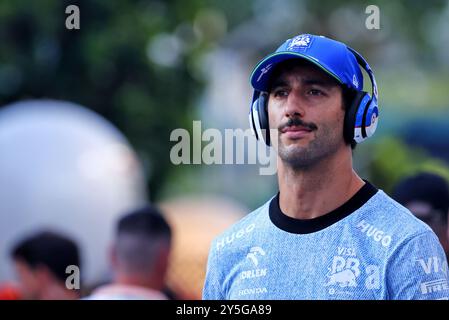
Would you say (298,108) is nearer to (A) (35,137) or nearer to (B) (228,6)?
(A) (35,137)

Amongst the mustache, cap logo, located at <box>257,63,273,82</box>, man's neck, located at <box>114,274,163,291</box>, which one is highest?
cap logo, located at <box>257,63,273,82</box>

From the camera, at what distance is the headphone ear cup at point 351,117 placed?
9.07 feet

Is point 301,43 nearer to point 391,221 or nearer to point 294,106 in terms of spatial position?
point 294,106

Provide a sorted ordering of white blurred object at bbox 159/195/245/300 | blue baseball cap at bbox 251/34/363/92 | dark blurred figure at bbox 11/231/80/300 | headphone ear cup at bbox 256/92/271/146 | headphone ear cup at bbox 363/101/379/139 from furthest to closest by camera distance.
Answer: white blurred object at bbox 159/195/245/300 → dark blurred figure at bbox 11/231/80/300 → headphone ear cup at bbox 256/92/271/146 → headphone ear cup at bbox 363/101/379/139 → blue baseball cap at bbox 251/34/363/92

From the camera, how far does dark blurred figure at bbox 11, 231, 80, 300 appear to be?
4527 mm

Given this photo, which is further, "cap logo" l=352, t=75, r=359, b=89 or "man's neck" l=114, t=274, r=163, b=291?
"man's neck" l=114, t=274, r=163, b=291

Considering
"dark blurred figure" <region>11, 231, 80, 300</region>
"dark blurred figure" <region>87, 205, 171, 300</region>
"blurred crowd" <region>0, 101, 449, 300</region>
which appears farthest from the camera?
"dark blurred figure" <region>11, 231, 80, 300</region>

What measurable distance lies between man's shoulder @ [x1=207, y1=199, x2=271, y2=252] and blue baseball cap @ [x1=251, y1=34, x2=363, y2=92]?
42cm

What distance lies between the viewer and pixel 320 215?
272cm

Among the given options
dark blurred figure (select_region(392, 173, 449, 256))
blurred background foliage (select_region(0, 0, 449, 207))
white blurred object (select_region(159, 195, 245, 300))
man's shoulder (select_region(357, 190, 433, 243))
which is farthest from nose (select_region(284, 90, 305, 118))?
blurred background foliage (select_region(0, 0, 449, 207))

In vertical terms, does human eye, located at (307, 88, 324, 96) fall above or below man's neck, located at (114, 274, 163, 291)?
above

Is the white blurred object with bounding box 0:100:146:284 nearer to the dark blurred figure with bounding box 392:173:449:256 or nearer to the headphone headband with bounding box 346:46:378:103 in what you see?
the dark blurred figure with bounding box 392:173:449:256

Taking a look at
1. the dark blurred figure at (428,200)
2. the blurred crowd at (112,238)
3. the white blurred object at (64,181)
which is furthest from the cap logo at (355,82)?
the white blurred object at (64,181)

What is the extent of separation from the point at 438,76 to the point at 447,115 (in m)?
2.31
